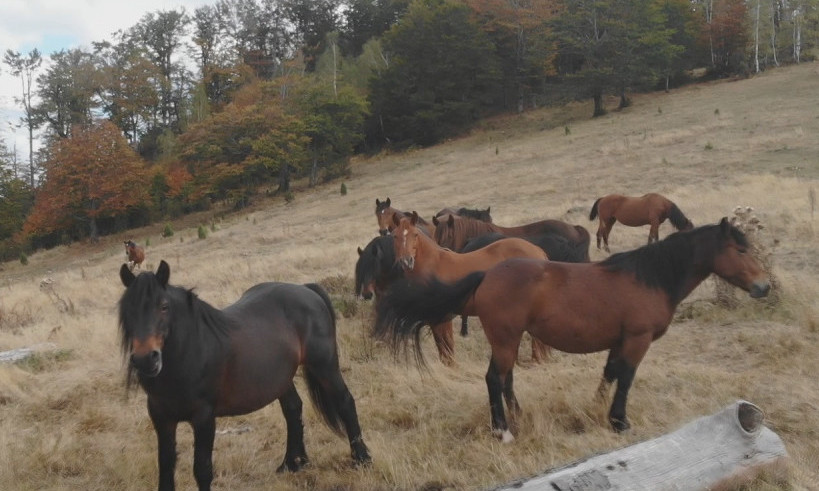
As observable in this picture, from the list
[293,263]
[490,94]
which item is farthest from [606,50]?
[293,263]

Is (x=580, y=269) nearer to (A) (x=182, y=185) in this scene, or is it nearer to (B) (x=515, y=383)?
(B) (x=515, y=383)

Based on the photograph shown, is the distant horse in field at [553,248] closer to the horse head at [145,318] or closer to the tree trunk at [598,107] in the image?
the horse head at [145,318]

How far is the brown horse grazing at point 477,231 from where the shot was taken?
31.9 ft

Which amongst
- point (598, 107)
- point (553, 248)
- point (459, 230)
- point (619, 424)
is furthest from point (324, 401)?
point (598, 107)

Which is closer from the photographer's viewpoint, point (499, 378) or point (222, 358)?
point (222, 358)

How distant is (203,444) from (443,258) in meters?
3.87

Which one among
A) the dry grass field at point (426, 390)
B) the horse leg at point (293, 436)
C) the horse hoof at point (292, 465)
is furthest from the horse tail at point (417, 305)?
the horse hoof at point (292, 465)

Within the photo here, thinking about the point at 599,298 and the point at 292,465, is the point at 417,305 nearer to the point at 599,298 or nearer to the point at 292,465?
the point at 599,298

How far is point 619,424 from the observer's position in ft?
14.4

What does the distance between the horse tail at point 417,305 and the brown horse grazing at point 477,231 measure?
16.1 feet

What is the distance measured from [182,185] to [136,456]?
119 ft

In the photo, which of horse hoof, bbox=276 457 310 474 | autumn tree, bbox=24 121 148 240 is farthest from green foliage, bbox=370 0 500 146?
horse hoof, bbox=276 457 310 474

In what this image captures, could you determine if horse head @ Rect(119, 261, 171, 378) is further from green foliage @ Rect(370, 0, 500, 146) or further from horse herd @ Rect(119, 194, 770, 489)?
green foliage @ Rect(370, 0, 500, 146)

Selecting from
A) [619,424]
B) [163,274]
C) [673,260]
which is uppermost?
[163,274]
